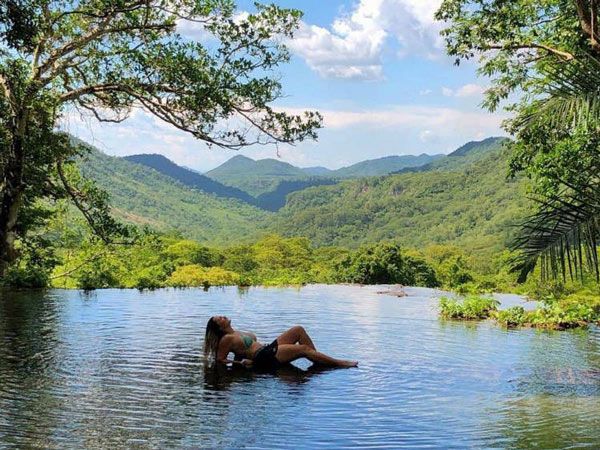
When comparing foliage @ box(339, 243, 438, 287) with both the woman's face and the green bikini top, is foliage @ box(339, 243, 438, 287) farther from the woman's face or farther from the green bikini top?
the woman's face

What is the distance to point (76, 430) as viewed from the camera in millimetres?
7805

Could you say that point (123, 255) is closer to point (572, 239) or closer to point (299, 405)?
point (299, 405)

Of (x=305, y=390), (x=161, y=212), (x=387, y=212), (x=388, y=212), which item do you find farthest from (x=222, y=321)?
(x=161, y=212)

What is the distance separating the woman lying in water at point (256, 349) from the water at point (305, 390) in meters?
0.31

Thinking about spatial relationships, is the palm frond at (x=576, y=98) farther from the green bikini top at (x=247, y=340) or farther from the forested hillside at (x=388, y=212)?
the forested hillside at (x=388, y=212)

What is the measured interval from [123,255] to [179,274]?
2691 cm

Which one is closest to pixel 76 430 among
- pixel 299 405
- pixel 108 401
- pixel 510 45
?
pixel 108 401

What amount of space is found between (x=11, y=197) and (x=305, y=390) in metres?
5.49

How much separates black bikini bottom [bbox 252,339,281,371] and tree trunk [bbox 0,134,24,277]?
4887 millimetres

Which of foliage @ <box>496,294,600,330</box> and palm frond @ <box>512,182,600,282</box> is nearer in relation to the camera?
palm frond @ <box>512,182,600,282</box>

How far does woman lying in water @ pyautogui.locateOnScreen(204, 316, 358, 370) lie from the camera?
12.1 m

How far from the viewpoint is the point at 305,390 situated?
10.5 meters

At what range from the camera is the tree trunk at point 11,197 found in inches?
354

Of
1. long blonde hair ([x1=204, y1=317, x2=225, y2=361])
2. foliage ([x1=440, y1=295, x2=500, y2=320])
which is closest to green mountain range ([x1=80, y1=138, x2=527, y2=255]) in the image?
foliage ([x1=440, y1=295, x2=500, y2=320])
